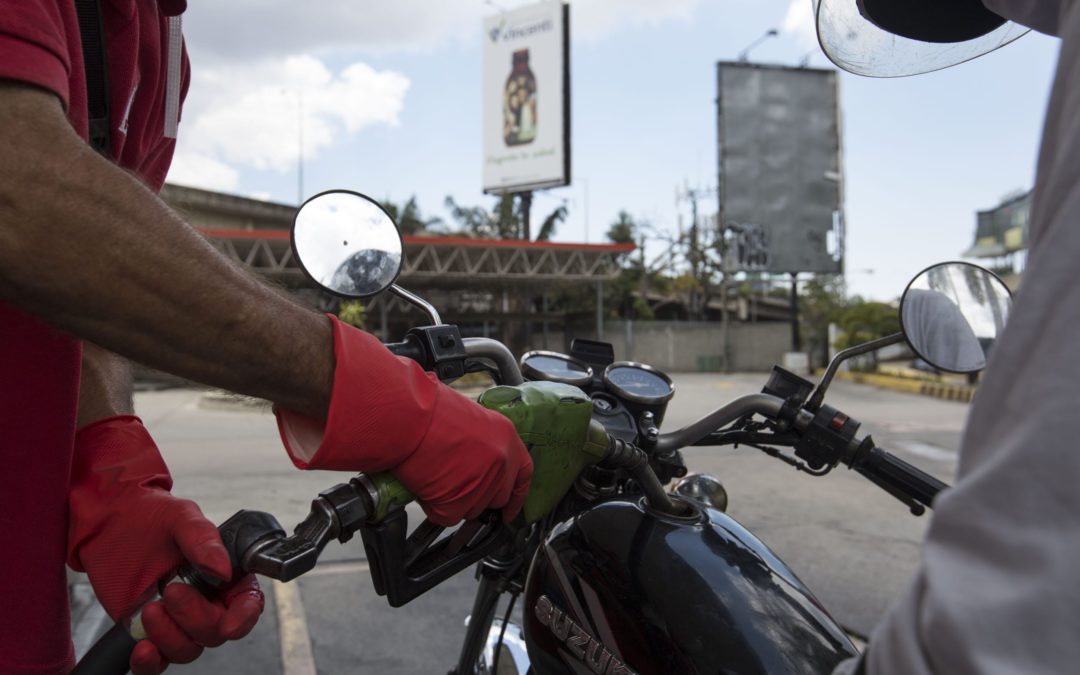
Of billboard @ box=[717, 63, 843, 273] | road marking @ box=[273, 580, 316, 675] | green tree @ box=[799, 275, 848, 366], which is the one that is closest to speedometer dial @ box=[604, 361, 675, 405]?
road marking @ box=[273, 580, 316, 675]

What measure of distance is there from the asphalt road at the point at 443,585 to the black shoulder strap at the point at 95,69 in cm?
52

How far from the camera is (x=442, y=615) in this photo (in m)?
3.70

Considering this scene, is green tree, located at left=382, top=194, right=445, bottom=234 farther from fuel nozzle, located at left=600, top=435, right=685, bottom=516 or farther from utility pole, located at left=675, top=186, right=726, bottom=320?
fuel nozzle, located at left=600, top=435, right=685, bottom=516

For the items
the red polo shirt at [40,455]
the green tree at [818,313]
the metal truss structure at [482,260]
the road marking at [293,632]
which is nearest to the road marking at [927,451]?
the road marking at [293,632]

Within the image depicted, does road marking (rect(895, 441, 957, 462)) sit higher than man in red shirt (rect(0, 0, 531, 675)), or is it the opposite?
man in red shirt (rect(0, 0, 531, 675))

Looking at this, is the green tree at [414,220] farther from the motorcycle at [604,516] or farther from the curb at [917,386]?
the motorcycle at [604,516]

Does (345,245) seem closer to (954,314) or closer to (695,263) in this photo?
(954,314)

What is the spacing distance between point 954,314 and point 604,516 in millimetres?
744

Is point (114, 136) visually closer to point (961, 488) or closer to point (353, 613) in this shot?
point (961, 488)

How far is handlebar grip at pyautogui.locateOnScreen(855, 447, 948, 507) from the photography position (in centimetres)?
138

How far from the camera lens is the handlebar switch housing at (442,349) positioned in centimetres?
117

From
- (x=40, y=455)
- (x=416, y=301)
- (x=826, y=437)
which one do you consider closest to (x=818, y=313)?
(x=826, y=437)

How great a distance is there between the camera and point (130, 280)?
842 mm

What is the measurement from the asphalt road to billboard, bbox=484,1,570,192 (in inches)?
827
